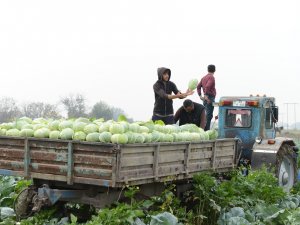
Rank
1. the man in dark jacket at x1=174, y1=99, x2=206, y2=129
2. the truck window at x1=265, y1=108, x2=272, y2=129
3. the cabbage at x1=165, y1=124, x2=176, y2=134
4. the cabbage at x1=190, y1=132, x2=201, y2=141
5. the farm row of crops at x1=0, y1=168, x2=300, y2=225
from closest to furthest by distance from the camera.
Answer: the farm row of crops at x1=0, y1=168, x2=300, y2=225
the cabbage at x1=165, y1=124, x2=176, y2=134
the cabbage at x1=190, y1=132, x2=201, y2=141
the man in dark jacket at x1=174, y1=99, x2=206, y2=129
the truck window at x1=265, y1=108, x2=272, y2=129

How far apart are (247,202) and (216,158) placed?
903 millimetres

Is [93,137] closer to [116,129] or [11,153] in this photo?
[116,129]

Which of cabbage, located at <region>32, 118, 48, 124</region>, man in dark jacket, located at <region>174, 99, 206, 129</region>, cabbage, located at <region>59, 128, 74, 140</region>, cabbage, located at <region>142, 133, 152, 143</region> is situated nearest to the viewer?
cabbage, located at <region>59, 128, 74, 140</region>

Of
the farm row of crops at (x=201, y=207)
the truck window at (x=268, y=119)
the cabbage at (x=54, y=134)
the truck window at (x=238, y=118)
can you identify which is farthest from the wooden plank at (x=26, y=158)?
the truck window at (x=268, y=119)

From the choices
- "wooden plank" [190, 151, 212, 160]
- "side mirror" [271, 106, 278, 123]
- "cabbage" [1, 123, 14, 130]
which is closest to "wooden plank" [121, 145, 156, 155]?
"wooden plank" [190, 151, 212, 160]

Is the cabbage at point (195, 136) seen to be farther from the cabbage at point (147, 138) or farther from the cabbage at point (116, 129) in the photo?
the cabbage at point (116, 129)

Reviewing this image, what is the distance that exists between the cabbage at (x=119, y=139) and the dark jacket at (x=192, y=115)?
3.87m

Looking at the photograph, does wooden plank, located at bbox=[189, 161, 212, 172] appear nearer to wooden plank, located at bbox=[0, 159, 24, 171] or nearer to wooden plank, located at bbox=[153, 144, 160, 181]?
wooden plank, located at bbox=[153, 144, 160, 181]

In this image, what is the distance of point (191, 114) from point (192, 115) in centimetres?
3

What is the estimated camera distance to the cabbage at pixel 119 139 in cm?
668

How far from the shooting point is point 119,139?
6.69 meters

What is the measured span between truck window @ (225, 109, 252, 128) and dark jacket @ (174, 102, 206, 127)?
840 mm

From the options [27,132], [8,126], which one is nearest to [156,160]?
[27,132]

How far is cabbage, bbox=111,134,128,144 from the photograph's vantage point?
6684 millimetres
